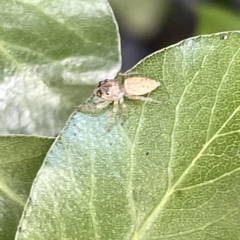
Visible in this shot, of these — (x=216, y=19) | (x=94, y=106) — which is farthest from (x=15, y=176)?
(x=216, y=19)

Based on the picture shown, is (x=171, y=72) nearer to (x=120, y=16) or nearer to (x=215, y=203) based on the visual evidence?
(x=215, y=203)

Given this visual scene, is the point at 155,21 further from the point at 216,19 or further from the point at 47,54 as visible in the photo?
the point at 47,54

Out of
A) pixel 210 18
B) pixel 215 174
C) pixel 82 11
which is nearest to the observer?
pixel 215 174

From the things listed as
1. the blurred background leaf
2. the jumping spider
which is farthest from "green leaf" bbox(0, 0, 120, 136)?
the blurred background leaf

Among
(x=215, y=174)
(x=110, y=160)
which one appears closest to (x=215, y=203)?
(x=215, y=174)

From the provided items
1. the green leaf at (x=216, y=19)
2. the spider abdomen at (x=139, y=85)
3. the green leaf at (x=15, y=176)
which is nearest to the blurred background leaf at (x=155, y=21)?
the green leaf at (x=216, y=19)

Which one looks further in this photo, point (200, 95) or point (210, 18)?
point (210, 18)

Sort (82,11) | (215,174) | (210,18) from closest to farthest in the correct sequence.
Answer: (215,174)
(82,11)
(210,18)
